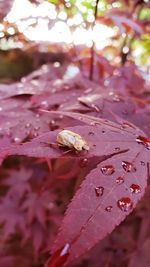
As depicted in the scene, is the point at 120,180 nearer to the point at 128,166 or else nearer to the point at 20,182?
Result: the point at 128,166

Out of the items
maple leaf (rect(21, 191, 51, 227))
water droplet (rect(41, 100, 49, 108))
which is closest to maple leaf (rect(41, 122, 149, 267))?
water droplet (rect(41, 100, 49, 108))

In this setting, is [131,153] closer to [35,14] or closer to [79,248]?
[79,248]

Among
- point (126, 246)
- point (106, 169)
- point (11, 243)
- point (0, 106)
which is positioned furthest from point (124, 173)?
point (11, 243)

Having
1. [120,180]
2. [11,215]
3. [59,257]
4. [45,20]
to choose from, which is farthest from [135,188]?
[11,215]

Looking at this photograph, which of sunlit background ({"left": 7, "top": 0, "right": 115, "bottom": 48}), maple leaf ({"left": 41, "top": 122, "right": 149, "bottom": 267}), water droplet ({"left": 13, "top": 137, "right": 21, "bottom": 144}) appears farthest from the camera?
sunlit background ({"left": 7, "top": 0, "right": 115, "bottom": 48})

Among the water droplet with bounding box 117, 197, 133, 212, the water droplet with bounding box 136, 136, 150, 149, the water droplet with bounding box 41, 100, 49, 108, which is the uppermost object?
the water droplet with bounding box 117, 197, 133, 212

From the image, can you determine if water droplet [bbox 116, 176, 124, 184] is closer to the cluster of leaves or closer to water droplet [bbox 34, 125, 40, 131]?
the cluster of leaves
